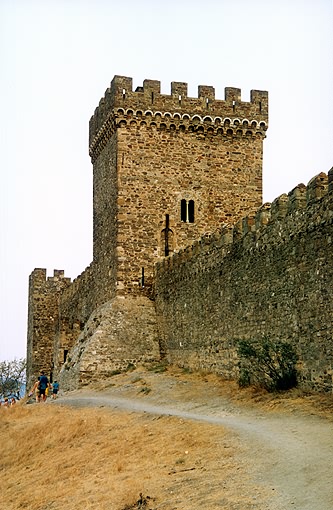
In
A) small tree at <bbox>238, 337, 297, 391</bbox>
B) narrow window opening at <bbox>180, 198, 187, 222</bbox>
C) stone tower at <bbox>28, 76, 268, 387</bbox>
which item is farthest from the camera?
narrow window opening at <bbox>180, 198, 187, 222</bbox>

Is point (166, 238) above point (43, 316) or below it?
above

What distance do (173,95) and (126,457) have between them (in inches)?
724

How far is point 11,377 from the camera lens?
5975 centimetres

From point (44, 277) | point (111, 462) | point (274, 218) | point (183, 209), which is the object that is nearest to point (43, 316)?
point (44, 277)

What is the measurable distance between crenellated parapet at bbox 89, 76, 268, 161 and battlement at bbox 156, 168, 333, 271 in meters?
6.24

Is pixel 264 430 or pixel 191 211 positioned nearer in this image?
pixel 264 430

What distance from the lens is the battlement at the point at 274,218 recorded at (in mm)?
15797

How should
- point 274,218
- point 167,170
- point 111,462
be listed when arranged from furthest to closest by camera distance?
1. point 167,170
2. point 274,218
3. point 111,462

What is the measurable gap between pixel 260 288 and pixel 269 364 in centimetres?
240

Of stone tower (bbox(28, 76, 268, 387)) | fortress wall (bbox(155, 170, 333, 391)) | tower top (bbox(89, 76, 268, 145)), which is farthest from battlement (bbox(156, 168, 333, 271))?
tower top (bbox(89, 76, 268, 145))

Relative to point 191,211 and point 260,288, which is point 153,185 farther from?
point 260,288

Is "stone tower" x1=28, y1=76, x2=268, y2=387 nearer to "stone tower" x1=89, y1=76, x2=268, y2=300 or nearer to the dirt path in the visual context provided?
"stone tower" x1=89, y1=76, x2=268, y2=300

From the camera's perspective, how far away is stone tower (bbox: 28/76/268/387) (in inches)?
1098

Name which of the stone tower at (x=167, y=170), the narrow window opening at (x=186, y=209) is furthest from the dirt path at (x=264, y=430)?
the narrow window opening at (x=186, y=209)
